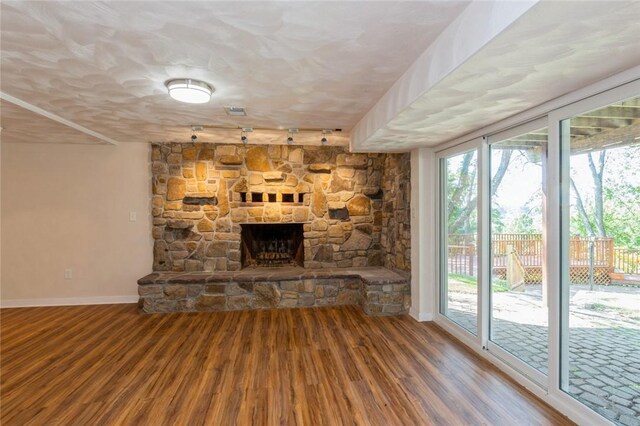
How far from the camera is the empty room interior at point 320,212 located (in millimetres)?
1674

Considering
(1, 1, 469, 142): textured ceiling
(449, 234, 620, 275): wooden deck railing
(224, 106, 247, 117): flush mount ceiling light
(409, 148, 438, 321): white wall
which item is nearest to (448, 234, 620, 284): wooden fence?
(449, 234, 620, 275): wooden deck railing

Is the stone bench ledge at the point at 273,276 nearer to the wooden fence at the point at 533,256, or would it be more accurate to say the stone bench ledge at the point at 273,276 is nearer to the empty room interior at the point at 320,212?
the empty room interior at the point at 320,212

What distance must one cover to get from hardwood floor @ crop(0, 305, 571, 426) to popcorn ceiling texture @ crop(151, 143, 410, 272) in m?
1.12

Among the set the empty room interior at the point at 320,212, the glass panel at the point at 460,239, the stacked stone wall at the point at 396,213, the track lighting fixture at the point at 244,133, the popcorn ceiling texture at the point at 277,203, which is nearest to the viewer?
the empty room interior at the point at 320,212

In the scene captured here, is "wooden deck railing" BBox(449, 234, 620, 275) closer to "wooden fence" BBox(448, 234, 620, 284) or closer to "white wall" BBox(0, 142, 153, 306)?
"wooden fence" BBox(448, 234, 620, 284)

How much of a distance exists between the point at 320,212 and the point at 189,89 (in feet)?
9.19

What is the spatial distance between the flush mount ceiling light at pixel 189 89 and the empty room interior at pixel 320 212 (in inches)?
0.6

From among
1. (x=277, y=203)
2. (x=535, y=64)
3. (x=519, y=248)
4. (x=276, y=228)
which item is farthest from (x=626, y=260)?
(x=276, y=228)

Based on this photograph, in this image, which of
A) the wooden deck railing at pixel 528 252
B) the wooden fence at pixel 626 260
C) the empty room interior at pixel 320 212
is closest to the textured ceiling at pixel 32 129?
the empty room interior at pixel 320 212

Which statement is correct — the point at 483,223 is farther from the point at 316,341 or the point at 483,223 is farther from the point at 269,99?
the point at 269,99

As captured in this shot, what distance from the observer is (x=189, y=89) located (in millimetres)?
2299

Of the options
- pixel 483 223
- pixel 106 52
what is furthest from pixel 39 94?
pixel 483 223

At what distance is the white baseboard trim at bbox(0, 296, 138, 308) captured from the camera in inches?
171

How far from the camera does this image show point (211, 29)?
1.67 metres
